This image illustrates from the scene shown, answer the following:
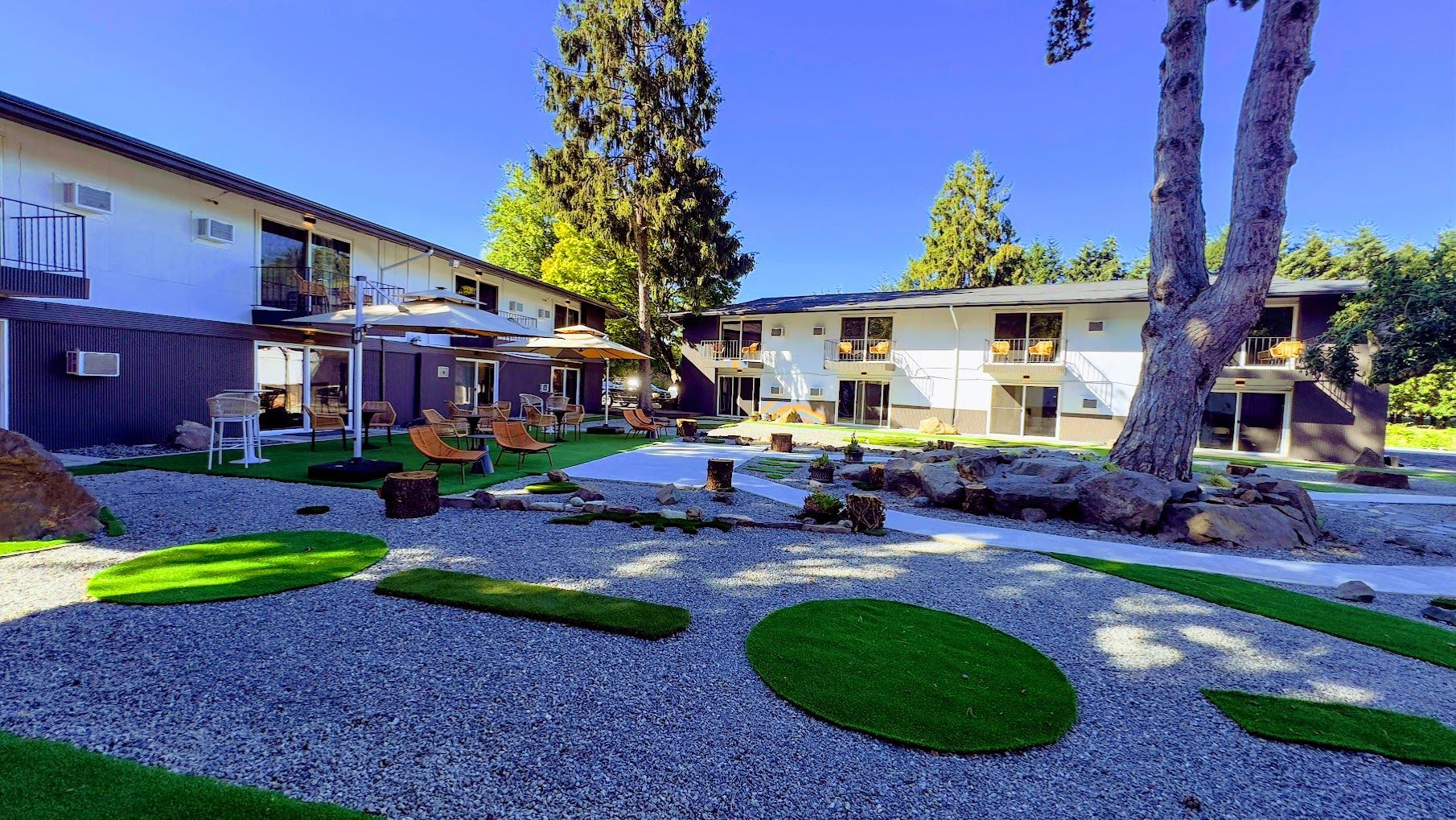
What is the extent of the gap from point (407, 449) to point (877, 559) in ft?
31.4

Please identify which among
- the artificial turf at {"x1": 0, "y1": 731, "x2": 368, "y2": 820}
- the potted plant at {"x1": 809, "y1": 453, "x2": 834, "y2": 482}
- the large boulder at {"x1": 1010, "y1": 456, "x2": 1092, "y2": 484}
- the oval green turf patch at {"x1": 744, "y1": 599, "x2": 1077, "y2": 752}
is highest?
the large boulder at {"x1": 1010, "y1": 456, "x2": 1092, "y2": 484}

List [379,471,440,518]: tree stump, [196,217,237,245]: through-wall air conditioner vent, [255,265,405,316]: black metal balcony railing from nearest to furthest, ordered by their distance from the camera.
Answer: [379,471,440,518]: tree stump → [196,217,237,245]: through-wall air conditioner vent → [255,265,405,316]: black metal balcony railing

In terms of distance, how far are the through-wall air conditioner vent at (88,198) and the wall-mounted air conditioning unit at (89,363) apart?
2.33 m

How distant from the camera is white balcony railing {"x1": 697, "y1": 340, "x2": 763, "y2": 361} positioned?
24.8 meters

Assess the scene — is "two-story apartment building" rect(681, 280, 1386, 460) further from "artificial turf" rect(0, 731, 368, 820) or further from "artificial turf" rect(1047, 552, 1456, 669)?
"artificial turf" rect(0, 731, 368, 820)

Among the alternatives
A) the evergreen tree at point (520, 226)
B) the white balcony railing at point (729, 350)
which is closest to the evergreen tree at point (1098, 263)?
the white balcony railing at point (729, 350)

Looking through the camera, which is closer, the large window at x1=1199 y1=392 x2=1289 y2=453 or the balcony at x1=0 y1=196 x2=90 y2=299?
the balcony at x1=0 y1=196 x2=90 y2=299

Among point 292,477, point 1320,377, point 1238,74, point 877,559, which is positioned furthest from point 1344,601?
point 1320,377

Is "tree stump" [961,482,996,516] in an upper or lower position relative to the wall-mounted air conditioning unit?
lower

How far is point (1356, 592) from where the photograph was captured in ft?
15.9

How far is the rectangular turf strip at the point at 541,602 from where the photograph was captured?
3576mm

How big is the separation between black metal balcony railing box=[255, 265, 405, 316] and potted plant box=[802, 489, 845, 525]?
11.7m

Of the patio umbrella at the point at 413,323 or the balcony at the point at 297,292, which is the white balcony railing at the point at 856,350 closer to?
the patio umbrella at the point at 413,323

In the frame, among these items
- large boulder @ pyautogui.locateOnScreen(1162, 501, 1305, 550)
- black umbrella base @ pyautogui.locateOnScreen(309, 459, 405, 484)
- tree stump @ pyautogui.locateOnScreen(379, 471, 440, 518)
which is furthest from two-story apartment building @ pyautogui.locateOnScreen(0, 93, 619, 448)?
large boulder @ pyautogui.locateOnScreen(1162, 501, 1305, 550)
